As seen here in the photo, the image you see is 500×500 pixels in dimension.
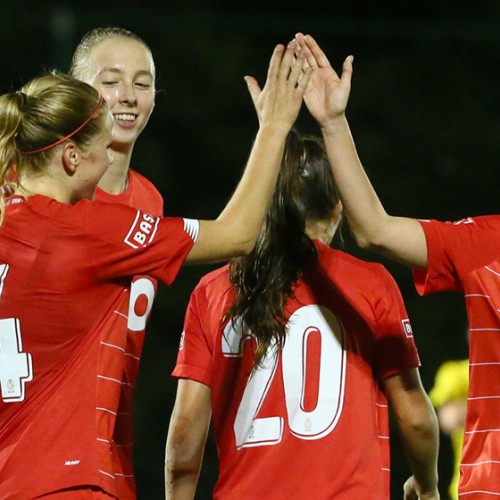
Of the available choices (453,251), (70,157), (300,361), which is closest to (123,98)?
(70,157)

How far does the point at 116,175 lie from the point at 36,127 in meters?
0.90

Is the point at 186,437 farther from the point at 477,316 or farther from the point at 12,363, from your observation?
the point at 477,316

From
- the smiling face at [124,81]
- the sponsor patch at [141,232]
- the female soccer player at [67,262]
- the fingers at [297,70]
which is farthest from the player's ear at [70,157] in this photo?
the smiling face at [124,81]

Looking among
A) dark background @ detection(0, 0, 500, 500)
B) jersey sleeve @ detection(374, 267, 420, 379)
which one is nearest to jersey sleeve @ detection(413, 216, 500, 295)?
jersey sleeve @ detection(374, 267, 420, 379)

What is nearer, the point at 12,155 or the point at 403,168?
the point at 12,155

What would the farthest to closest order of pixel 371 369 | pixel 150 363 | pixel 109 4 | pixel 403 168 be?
pixel 109 4
pixel 403 168
pixel 150 363
pixel 371 369

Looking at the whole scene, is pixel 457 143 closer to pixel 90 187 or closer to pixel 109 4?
pixel 109 4

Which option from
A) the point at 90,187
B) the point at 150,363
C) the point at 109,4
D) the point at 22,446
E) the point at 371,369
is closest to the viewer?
the point at 22,446

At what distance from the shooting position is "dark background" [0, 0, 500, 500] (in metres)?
6.39

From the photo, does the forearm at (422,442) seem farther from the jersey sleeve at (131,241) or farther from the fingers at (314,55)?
the fingers at (314,55)

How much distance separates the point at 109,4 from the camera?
830 cm

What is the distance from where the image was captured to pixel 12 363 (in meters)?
2.68

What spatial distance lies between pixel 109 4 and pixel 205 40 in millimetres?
1315

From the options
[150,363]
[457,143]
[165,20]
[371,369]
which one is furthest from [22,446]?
[457,143]
